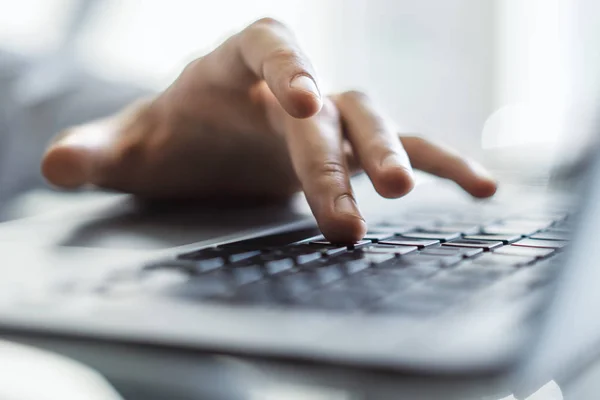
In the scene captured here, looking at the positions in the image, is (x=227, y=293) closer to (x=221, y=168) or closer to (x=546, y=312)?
(x=546, y=312)

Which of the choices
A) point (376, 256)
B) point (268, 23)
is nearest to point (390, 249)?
point (376, 256)

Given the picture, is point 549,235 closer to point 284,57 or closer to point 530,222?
point 530,222

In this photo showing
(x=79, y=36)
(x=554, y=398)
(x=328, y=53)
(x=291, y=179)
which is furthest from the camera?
(x=328, y=53)

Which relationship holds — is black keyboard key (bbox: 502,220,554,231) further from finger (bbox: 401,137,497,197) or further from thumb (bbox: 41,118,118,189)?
thumb (bbox: 41,118,118,189)

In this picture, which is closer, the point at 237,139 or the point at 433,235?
the point at 433,235

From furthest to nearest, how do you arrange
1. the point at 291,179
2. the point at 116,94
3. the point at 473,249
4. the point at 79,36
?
the point at 79,36, the point at 116,94, the point at 291,179, the point at 473,249

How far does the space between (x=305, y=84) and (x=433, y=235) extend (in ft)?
0.35

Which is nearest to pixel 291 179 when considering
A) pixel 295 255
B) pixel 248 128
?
pixel 248 128

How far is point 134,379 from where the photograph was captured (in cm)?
17

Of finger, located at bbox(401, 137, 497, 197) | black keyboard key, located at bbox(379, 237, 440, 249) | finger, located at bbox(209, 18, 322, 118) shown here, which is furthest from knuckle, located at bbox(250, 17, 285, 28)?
black keyboard key, located at bbox(379, 237, 440, 249)

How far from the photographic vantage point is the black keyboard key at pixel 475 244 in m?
0.28

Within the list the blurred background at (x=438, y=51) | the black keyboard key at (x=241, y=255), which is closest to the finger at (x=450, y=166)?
the black keyboard key at (x=241, y=255)

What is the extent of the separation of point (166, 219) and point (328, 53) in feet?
4.63

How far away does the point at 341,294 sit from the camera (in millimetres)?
196
